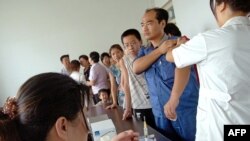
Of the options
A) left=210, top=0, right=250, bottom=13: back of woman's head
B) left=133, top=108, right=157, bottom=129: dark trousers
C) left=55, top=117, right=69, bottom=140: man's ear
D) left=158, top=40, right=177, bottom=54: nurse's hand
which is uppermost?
left=210, top=0, right=250, bottom=13: back of woman's head

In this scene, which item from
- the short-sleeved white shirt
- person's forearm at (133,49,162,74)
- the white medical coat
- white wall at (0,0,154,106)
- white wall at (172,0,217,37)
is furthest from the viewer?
white wall at (0,0,154,106)

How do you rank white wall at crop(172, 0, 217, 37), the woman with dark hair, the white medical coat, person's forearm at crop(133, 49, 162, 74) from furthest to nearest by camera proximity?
1. white wall at crop(172, 0, 217, 37)
2. person's forearm at crop(133, 49, 162, 74)
3. the white medical coat
4. the woman with dark hair

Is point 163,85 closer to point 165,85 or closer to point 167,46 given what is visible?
point 165,85

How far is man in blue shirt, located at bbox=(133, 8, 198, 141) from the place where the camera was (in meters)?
1.69

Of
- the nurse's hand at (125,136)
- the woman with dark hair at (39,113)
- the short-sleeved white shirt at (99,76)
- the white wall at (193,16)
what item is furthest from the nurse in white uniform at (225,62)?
the short-sleeved white shirt at (99,76)

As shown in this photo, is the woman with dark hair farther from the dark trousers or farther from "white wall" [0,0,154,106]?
"white wall" [0,0,154,106]

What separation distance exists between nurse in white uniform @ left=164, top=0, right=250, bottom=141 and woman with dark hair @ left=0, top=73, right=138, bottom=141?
2.06 feet

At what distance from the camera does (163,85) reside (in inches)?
69.5

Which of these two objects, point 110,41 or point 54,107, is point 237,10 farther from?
point 110,41

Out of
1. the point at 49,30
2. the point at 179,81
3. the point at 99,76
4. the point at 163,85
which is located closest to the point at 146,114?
the point at 163,85

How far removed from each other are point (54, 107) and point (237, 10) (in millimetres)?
853

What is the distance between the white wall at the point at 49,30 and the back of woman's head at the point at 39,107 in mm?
5662

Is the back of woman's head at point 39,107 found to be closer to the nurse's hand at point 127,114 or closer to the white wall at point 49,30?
the nurse's hand at point 127,114

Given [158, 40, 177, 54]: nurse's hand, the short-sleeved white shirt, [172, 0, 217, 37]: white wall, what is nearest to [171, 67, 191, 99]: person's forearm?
[158, 40, 177, 54]: nurse's hand
